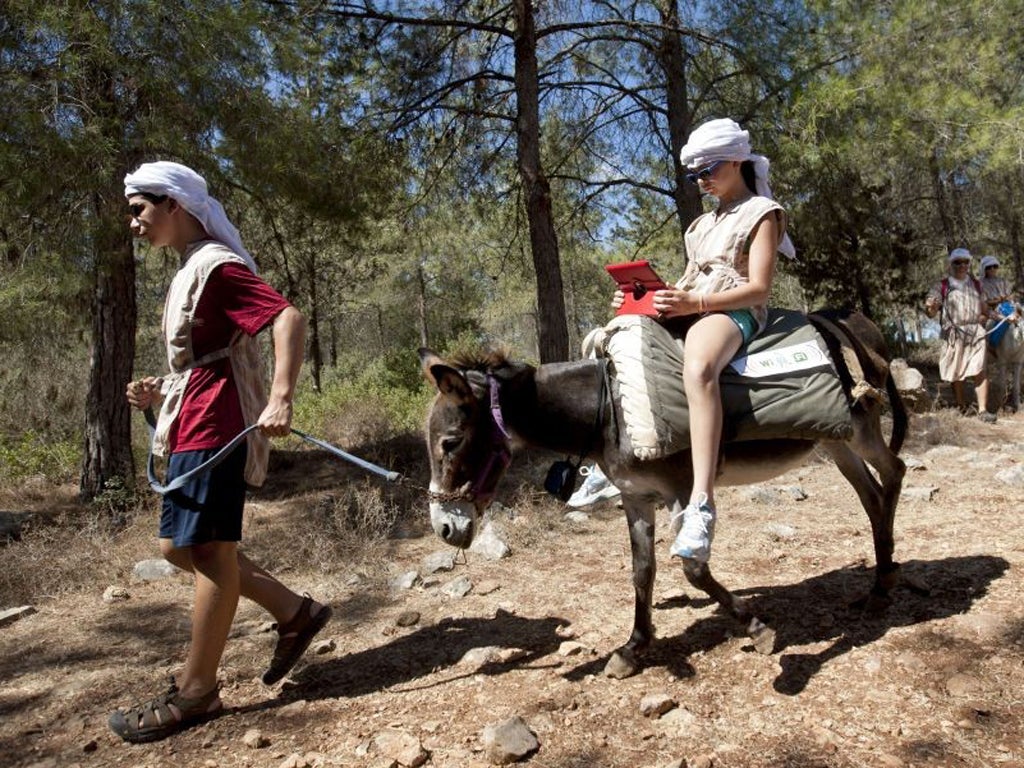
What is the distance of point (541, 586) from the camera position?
414 cm

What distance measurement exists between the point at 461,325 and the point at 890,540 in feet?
65.1

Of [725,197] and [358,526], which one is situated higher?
[725,197]

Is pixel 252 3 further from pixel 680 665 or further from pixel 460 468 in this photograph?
pixel 680 665

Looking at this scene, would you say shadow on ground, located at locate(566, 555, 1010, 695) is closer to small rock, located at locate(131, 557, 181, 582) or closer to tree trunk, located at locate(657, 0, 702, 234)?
small rock, located at locate(131, 557, 181, 582)

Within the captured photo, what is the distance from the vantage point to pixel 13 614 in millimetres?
4180

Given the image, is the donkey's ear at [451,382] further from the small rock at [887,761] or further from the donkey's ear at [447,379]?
the small rock at [887,761]

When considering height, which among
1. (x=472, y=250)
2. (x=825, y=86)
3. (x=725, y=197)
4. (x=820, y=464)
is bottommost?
(x=820, y=464)

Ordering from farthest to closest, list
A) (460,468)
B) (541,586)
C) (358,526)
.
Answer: (358,526) → (541,586) → (460,468)

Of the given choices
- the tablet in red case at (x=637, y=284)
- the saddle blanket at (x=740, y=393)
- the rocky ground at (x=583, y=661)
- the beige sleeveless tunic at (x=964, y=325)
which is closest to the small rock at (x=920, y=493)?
the rocky ground at (x=583, y=661)

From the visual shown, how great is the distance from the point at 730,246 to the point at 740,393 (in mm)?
592

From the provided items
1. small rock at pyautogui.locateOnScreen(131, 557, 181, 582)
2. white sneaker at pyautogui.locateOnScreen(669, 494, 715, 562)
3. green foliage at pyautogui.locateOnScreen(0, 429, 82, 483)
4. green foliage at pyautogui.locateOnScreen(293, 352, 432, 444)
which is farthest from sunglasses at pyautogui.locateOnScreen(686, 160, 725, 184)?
green foliage at pyautogui.locateOnScreen(0, 429, 82, 483)

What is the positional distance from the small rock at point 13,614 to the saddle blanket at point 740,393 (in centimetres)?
376

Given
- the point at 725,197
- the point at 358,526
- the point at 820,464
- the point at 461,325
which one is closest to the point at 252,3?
the point at 358,526

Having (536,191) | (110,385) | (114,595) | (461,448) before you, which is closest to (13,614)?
(114,595)
